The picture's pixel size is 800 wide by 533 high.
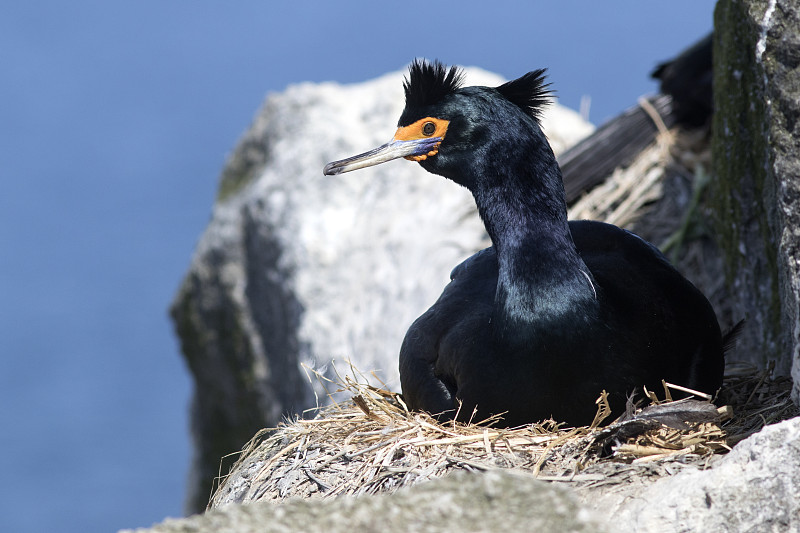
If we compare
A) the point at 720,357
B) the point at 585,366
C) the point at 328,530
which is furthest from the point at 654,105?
the point at 328,530

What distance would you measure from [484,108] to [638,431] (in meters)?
1.17

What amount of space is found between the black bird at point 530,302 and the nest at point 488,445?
0.32 feet

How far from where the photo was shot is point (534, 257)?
3.03 m

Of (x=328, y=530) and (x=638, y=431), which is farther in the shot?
(x=638, y=431)

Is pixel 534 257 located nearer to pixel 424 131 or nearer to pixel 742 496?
pixel 424 131

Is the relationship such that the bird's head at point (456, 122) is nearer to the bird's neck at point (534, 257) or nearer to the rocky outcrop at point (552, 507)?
the bird's neck at point (534, 257)

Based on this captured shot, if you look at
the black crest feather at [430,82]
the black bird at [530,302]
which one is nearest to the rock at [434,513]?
the black bird at [530,302]

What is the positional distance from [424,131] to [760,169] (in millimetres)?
1264

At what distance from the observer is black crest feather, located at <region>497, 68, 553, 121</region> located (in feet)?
10.8

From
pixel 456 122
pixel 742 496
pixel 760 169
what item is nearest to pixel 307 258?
pixel 456 122

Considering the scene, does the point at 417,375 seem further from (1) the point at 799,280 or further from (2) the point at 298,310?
(2) the point at 298,310

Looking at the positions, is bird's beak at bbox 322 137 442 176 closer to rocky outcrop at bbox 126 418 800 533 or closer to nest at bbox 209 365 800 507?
nest at bbox 209 365 800 507

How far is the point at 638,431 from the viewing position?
2.76 m

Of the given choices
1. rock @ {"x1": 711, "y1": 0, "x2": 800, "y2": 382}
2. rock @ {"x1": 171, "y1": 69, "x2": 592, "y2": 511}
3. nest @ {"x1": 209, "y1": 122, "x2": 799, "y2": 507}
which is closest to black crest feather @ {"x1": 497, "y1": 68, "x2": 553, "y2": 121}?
rock @ {"x1": 711, "y1": 0, "x2": 800, "y2": 382}
